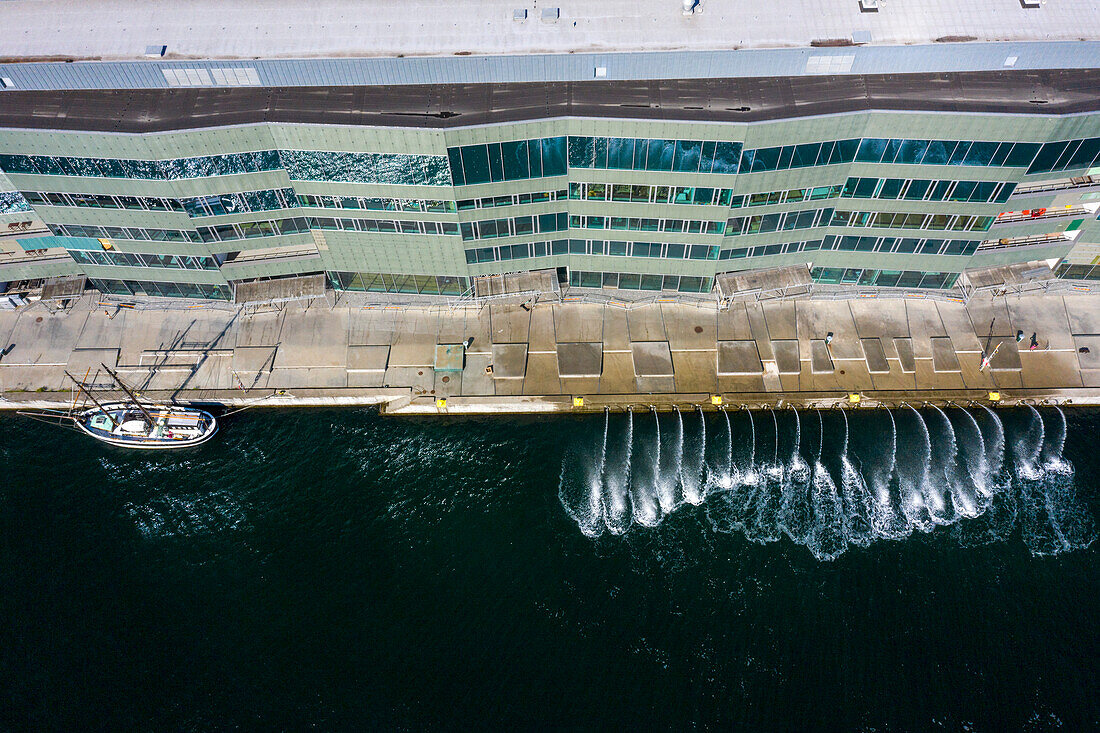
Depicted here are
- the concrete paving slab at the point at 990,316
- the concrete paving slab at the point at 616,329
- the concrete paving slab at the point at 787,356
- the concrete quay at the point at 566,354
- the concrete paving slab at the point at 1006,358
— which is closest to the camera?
the concrete quay at the point at 566,354

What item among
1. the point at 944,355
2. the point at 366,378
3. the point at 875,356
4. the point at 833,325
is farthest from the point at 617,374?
the point at 944,355

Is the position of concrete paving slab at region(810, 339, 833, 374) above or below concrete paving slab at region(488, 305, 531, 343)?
above

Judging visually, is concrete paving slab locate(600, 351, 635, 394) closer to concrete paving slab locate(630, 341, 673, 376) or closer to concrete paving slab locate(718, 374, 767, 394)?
concrete paving slab locate(630, 341, 673, 376)

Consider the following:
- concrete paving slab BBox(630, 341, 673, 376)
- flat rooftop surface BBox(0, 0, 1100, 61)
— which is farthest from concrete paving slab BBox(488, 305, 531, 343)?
flat rooftop surface BBox(0, 0, 1100, 61)

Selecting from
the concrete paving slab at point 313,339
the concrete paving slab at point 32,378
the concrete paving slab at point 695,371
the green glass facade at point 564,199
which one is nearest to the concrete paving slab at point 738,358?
the concrete paving slab at point 695,371

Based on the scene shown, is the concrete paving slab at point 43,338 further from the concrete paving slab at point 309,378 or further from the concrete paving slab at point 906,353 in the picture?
the concrete paving slab at point 906,353

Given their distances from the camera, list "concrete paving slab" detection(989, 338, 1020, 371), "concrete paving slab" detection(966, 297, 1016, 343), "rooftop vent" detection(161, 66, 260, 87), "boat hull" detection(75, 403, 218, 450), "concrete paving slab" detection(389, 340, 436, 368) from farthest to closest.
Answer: "concrete paving slab" detection(966, 297, 1016, 343), "concrete paving slab" detection(389, 340, 436, 368), "concrete paving slab" detection(989, 338, 1020, 371), "boat hull" detection(75, 403, 218, 450), "rooftop vent" detection(161, 66, 260, 87)
